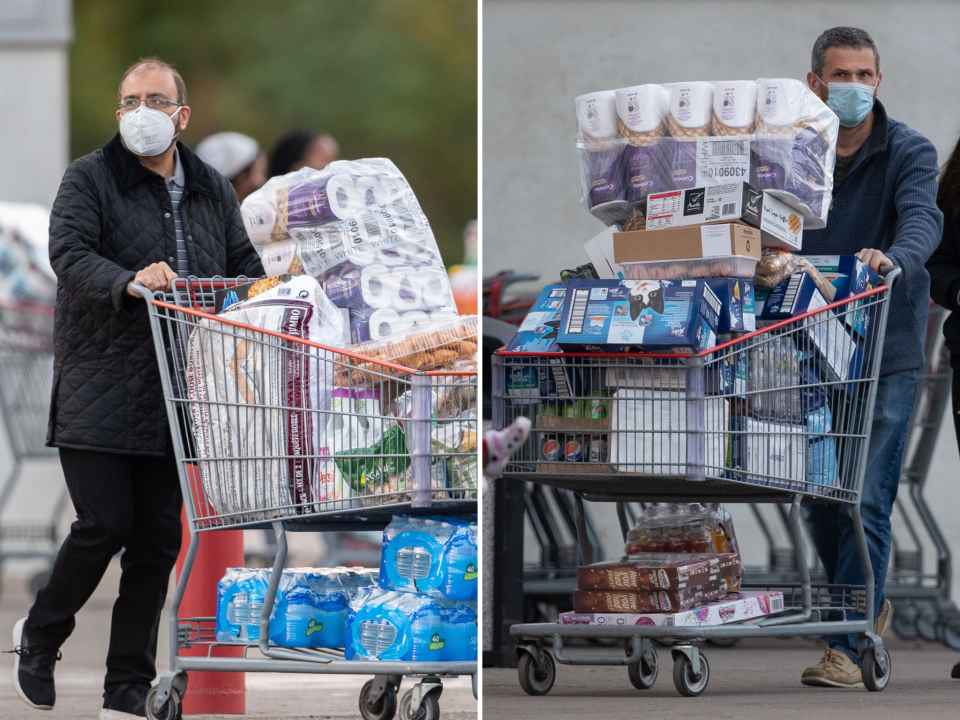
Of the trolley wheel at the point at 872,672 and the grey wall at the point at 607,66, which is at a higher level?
the grey wall at the point at 607,66

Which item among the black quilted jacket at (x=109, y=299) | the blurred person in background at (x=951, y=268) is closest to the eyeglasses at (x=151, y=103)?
the black quilted jacket at (x=109, y=299)

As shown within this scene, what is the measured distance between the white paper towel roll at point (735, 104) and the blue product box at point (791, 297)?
0.46 meters

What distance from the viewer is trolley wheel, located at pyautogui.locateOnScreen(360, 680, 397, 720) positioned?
379 centimetres

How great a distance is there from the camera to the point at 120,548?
3.87 metres

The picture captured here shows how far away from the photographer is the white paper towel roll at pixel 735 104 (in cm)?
384

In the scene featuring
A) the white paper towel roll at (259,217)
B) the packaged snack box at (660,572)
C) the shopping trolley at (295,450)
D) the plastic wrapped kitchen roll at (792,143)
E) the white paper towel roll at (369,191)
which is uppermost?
the plastic wrapped kitchen roll at (792,143)

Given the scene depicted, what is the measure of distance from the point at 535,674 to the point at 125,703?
122 centimetres

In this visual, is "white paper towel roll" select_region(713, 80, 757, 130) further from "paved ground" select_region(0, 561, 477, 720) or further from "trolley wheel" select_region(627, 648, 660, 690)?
"paved ground" select_region(0, 561, 477, 720)

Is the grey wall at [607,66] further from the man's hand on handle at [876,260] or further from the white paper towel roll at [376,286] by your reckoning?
the white paper towel roll at [376,286]

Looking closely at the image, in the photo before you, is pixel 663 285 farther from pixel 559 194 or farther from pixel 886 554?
pixel 559 194

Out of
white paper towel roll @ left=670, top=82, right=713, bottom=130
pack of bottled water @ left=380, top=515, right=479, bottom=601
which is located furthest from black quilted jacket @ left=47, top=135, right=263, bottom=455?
white paper towel roll @ left=670, top=82, right=713, bottom=130

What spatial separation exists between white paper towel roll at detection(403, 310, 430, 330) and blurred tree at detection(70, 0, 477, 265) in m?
7.47

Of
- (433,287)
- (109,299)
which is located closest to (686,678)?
(433,287)

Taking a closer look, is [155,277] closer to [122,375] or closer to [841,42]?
[122,375]
